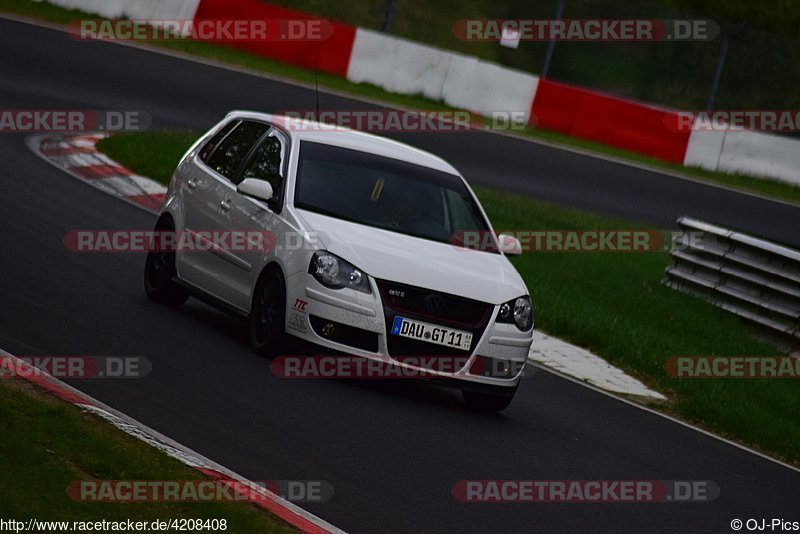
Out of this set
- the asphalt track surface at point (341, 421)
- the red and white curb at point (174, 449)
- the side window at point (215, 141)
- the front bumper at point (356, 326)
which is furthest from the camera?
the side window at point (215, 141)

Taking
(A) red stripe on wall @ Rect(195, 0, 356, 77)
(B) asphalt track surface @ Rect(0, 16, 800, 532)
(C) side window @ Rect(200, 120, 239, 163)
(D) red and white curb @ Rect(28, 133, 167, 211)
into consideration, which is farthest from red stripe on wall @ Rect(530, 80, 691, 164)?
(C) side window @ Rect(200, 120, 239, 163)

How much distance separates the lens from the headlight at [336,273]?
9383mm

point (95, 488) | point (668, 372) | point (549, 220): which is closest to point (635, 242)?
point (549, 220)

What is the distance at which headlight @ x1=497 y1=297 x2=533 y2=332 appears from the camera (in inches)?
383

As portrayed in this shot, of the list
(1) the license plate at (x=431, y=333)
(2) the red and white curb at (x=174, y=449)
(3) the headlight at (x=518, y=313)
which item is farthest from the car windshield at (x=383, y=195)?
(2) the red and white curb at (x=174, y=449)

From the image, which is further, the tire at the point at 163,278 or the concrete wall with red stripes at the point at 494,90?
the concrete wall with red stripes at the point at 494,90

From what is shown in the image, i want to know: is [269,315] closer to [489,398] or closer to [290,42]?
[489,398]

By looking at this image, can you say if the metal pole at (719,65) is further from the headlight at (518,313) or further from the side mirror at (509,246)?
the headlight at (518,313)

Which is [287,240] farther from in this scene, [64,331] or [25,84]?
[25,84]

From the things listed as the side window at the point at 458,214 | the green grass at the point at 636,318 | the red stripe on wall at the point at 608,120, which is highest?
the side window at the point at 458,214

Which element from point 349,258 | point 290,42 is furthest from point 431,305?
point 290,42

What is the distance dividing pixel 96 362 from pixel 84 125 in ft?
39.3

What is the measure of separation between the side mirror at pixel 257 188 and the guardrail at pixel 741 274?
7363mm

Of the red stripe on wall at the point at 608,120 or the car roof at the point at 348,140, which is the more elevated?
the car roof at the point at 348,140
